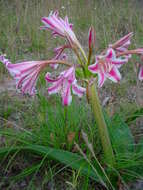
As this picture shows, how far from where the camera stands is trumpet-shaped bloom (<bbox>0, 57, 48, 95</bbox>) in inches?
37.9

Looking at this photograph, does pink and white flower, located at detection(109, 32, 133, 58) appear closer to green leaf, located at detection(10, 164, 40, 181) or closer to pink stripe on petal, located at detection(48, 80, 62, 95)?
pink stripe on petal, located at detection(48, 80, 62, 95)

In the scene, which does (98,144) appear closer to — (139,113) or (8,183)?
(139,113)

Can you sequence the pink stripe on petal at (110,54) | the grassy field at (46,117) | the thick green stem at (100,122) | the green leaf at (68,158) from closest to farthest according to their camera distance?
the pink stripe on petal at (110,54), the thick green stem at (100,122), the green leaf at (68,158), the grassy field at (46,117)

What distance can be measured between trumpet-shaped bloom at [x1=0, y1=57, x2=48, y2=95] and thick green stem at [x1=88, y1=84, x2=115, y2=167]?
0.68 ft

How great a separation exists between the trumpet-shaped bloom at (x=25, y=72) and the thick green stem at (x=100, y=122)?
0.68ft

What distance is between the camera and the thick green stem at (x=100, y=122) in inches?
40.9

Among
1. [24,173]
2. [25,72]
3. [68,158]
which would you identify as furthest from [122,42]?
[24,173]

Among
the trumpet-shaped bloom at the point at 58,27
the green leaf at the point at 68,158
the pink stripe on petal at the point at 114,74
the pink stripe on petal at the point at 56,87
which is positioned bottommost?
the green leaf at the point at 68,158

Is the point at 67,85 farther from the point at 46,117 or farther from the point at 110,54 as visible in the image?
the point at 46,117

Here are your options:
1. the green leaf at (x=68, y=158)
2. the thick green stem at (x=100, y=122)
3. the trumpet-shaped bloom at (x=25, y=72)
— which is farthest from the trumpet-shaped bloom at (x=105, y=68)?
the green leaf at (x=68, y=158)

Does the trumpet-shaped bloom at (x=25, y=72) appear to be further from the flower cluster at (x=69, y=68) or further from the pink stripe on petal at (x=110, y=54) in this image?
the pink stripe on petal at (x=110, y=54)

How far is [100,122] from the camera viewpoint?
1127 mm

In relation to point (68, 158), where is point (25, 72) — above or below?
above

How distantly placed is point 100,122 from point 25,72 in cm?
38
